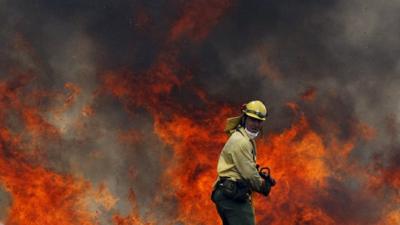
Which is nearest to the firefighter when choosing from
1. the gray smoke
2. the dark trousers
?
the dark trousers

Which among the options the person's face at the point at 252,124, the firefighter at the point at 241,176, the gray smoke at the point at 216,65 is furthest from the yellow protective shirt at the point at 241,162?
the gray smoke at the point at 216,65

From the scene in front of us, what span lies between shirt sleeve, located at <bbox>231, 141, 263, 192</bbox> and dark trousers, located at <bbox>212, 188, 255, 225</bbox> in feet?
1.00

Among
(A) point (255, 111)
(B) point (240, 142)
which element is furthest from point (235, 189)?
(A) point (255, 111)

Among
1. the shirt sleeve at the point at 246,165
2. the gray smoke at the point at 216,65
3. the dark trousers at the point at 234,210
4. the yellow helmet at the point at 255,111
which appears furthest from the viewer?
the gray smoke at the point at 216,65

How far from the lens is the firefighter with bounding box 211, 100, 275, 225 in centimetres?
721

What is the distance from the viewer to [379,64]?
1409 centimetres

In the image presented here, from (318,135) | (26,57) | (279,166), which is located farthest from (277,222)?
(26,57)

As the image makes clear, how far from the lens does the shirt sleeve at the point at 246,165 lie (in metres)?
7.18

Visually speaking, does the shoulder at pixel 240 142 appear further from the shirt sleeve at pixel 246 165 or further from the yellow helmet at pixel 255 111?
the yellow helmet at pixel 255 111

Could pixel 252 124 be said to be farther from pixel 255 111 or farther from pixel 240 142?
pixel 240 142

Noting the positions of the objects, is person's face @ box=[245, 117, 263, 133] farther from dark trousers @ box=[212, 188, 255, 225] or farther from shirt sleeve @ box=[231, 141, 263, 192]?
dark trousers @ box=[212, 188, 255, 225]

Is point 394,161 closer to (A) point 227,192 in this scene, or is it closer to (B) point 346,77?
(B) point 346,77

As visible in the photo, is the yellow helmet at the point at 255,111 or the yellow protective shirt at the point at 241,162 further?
the yellow helmet at the point at 255,111

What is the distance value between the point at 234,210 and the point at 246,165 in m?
0.61
